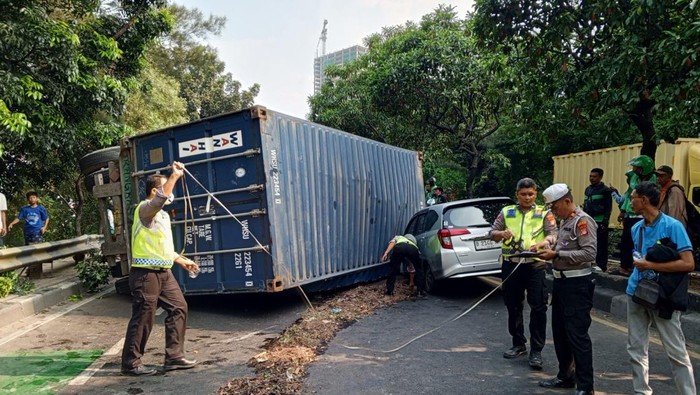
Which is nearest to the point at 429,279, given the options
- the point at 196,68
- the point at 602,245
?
the point at 602,245

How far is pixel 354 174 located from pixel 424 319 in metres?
3.07

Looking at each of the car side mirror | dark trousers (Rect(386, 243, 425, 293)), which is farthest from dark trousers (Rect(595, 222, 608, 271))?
dark trousers (Rect(386, 243, 425, 293))

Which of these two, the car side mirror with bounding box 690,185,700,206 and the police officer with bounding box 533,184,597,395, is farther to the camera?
the car side mirror with bounding box 690,185,700,206

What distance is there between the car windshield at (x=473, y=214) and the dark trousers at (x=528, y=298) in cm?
254

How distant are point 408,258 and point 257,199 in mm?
2772

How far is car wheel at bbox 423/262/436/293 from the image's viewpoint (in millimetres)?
7885

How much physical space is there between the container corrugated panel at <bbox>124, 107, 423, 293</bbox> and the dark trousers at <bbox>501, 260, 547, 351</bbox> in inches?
115

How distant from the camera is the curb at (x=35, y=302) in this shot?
6707 mm

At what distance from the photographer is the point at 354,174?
337 inches

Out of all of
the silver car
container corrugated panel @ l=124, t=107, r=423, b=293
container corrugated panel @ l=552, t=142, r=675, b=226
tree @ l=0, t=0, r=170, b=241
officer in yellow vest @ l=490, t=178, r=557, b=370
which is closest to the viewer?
officer in yellow vest @ l=490, t=178, r=557, b=370

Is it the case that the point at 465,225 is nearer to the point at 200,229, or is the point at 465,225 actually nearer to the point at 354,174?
the point at 354,174

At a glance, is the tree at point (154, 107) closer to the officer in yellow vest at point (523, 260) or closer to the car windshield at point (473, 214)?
the car windshield at point (473, 214)

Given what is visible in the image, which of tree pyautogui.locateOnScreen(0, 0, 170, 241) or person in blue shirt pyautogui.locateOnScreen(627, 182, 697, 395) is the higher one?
tree pyautogui.locateOnScreen(0, 0, 170, 241)

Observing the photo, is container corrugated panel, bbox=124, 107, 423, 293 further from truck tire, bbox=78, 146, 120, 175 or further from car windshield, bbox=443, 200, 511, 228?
car windshield, bbox=443, 200, 511, 228
